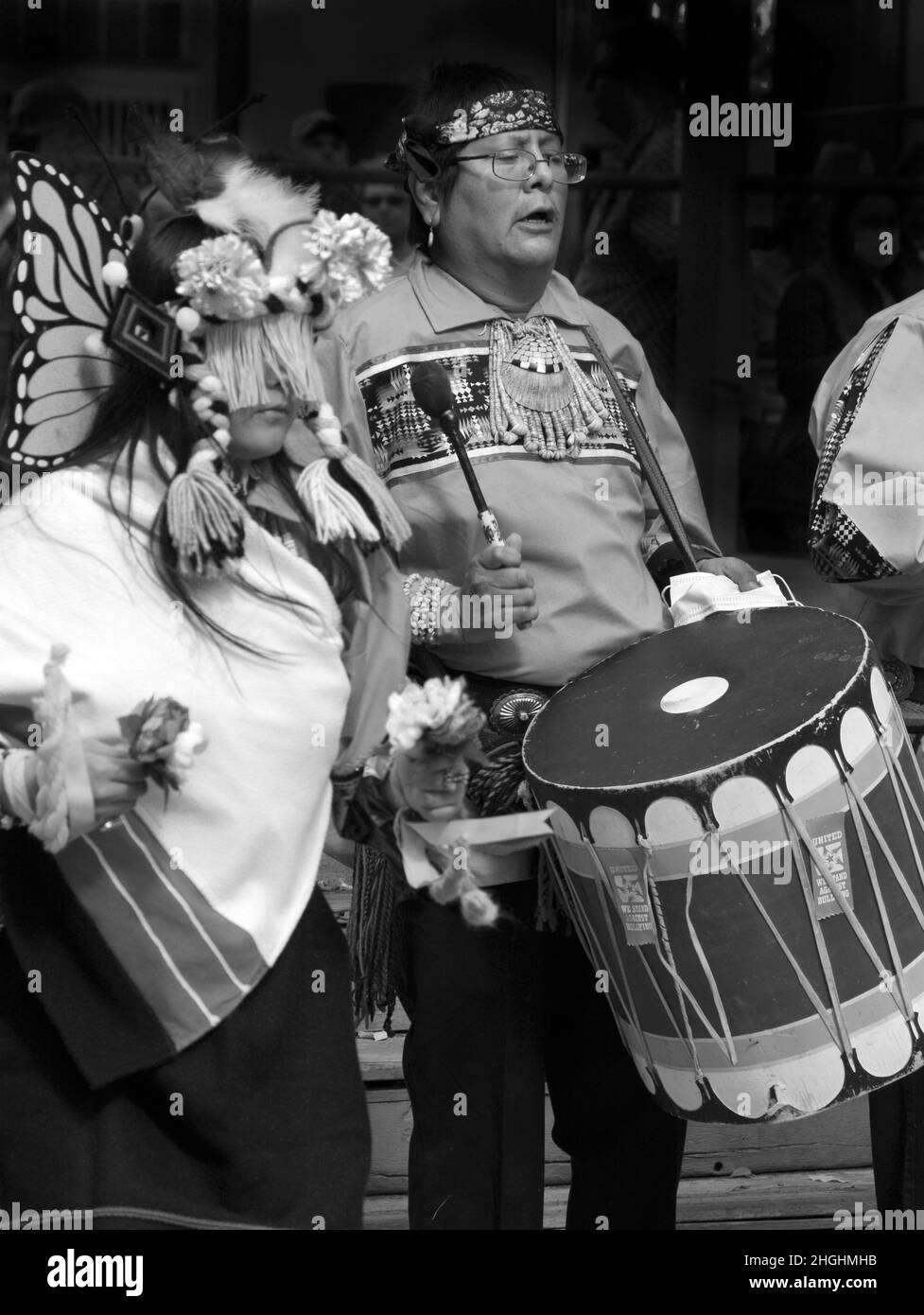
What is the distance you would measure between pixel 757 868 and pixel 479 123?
3.73 ft

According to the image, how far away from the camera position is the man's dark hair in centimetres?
273

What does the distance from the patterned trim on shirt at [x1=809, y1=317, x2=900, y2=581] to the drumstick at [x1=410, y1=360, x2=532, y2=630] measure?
482 mm

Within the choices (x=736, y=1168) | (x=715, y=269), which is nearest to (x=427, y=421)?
(x=736, y=1168)

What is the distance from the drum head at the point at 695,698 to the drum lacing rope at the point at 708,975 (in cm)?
17

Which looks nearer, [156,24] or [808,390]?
[156,24]

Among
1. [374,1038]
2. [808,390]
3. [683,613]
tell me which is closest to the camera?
[683,613]

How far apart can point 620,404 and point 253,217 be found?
32.1 inches

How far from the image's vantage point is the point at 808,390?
205 inches

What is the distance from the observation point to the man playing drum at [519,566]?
2.67 meters

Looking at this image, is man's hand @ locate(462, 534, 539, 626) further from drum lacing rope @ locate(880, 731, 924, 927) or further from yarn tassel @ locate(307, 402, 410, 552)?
drum lacing rope @ locate(880, 731, 924, 927)

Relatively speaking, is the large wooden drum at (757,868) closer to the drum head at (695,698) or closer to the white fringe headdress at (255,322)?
the drum head at (695,698)
